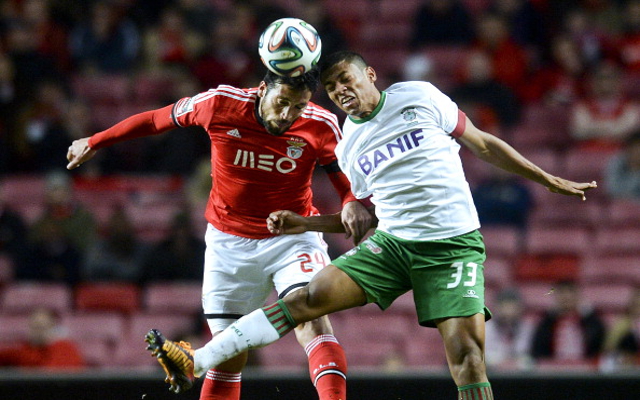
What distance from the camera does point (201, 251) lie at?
8.62 meters

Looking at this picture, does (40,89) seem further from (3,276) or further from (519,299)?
(519,299)

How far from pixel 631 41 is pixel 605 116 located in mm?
1303

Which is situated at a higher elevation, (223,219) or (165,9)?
(165,9)

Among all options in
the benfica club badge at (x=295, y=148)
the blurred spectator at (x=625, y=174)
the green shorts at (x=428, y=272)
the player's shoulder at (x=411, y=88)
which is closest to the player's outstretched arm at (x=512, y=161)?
the player's shoulder at (x=411, y=88)

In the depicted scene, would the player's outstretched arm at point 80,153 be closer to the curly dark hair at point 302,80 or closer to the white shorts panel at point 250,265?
the white shorts panel at point 250,265

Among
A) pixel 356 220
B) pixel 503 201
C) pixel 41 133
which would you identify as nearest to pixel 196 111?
pixel 356 220

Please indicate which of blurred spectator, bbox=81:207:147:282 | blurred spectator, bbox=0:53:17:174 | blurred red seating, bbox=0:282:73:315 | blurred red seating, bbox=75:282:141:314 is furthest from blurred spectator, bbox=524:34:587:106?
blurred spectator, bbox=0:53:17:174

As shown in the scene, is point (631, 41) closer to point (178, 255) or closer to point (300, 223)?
point (178, 255)

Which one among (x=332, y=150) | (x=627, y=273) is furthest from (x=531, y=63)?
(x=332, y=150)

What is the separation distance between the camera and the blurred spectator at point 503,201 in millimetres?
8914

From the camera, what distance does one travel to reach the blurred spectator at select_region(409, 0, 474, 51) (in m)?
10.6

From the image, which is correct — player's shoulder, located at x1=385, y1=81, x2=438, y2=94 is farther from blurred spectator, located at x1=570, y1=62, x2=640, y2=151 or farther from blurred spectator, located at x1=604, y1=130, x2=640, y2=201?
blurred spectator, located at x1=570, y1=62, x2=640, y2=151

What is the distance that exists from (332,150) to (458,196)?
749 millimetres

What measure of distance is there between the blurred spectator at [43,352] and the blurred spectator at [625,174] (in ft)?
16.8
